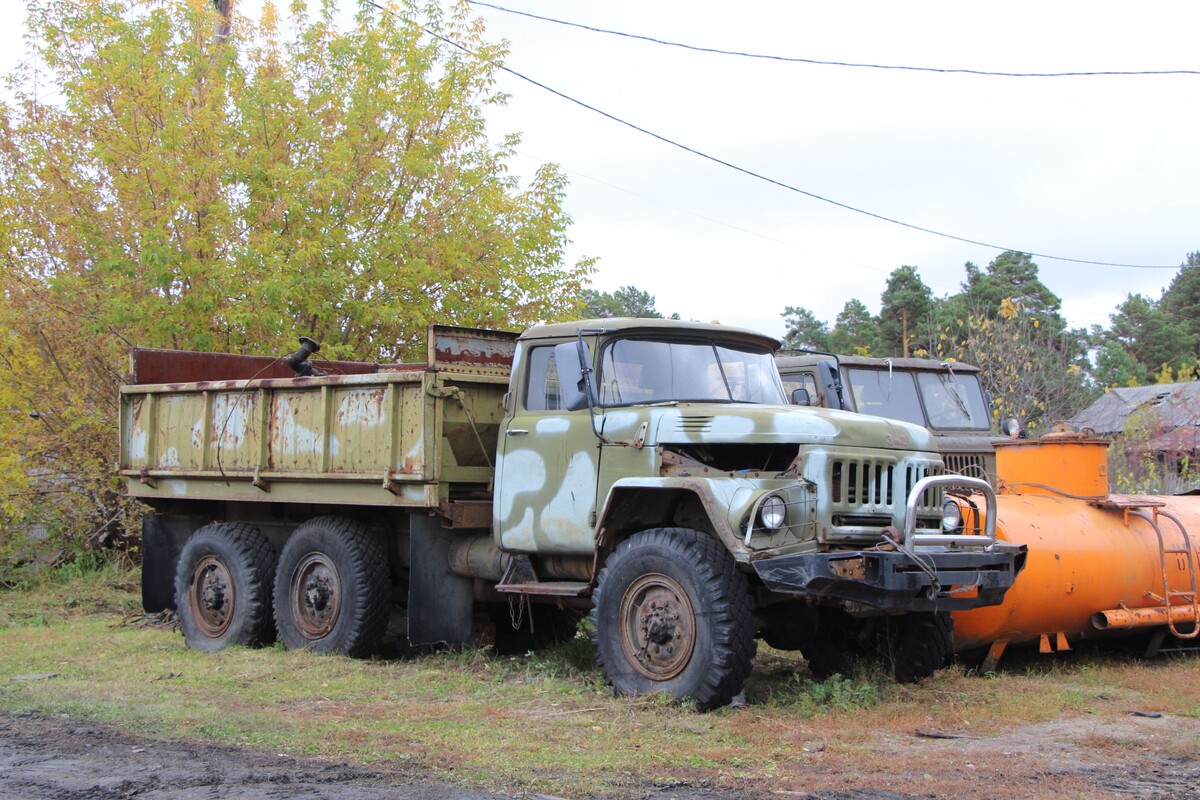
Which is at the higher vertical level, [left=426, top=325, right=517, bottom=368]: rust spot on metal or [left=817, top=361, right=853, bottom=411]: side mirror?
[left=426, top=325, right=517, bottom=368]: rust spot on metal

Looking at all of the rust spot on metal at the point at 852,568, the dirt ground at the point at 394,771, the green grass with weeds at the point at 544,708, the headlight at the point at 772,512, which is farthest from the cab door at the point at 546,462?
the dirt ground at the point at 394,771

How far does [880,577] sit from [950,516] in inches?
52.1

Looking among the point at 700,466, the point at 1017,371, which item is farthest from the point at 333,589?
the point at 1017,371

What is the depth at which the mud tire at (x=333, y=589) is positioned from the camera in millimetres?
10008

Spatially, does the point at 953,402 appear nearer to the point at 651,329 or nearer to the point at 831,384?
the point at 831,384

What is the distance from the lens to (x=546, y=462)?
868 cm

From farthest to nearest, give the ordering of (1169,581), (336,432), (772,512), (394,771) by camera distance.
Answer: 1. (336,432)
2. (1169,581)
3. (772,512)
4. (394,771)

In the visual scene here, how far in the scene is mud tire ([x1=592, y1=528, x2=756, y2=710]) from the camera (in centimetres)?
733

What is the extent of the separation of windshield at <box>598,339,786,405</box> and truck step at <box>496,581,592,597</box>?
4.24 ft

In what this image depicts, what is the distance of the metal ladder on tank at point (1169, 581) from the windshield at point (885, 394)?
109 inches

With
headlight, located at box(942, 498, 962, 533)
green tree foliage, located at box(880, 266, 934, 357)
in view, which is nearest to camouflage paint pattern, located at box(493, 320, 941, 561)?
headlight, located at box(942, 498, 962, 533)

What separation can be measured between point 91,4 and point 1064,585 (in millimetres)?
13277

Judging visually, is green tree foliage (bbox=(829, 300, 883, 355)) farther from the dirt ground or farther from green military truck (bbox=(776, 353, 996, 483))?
the dirt ground

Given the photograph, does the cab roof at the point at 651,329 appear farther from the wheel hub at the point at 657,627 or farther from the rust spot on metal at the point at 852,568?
the rust spot on metal at the point at 852,568
